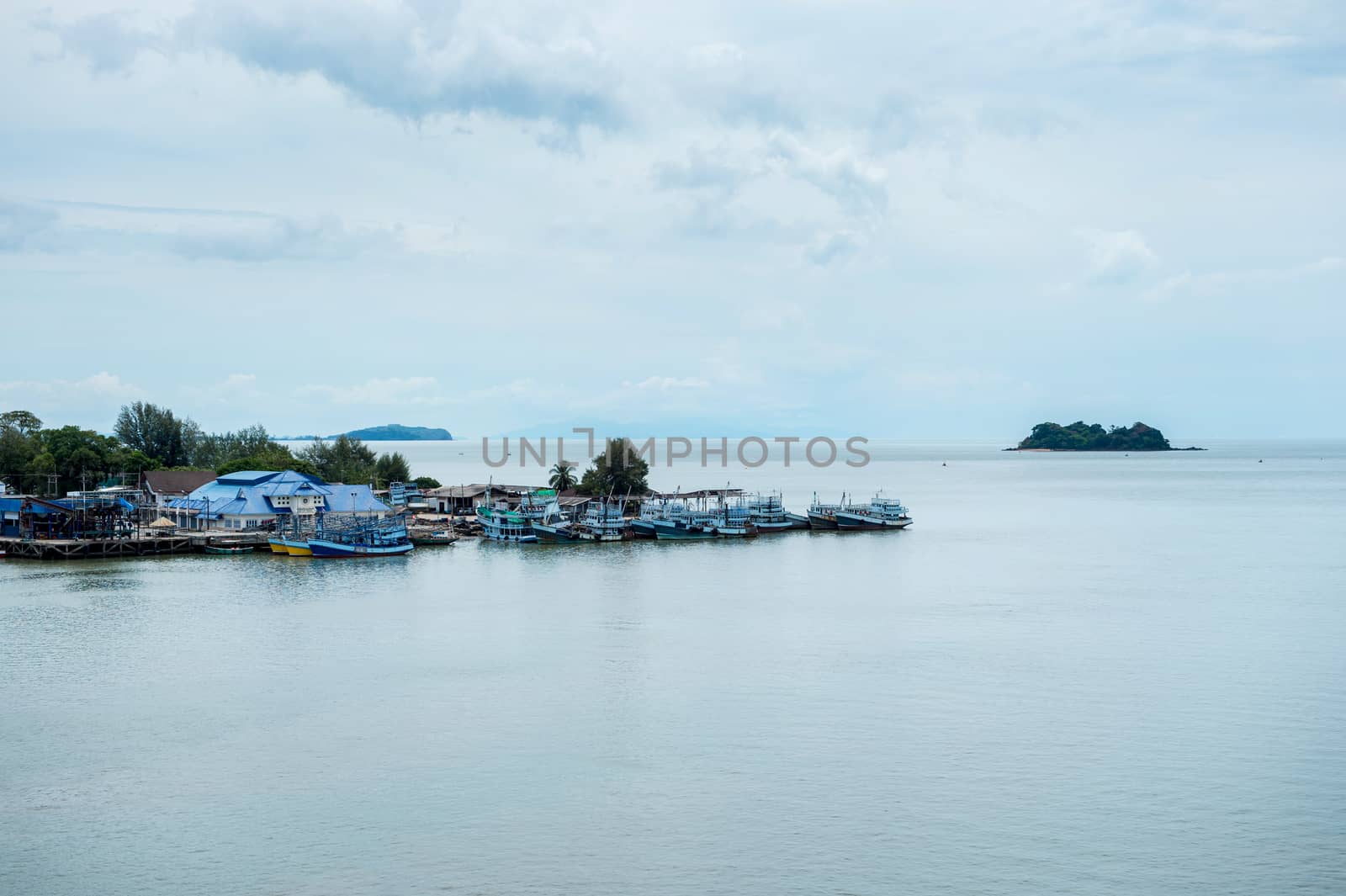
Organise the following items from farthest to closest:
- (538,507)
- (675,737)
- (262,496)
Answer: (538,507)
(262,496)
(675,737)

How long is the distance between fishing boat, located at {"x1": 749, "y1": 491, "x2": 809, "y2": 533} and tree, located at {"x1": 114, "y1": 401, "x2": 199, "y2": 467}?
49208 mm

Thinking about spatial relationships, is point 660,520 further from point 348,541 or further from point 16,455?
point 16,455

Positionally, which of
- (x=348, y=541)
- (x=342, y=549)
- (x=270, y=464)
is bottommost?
(x=342, y=549)

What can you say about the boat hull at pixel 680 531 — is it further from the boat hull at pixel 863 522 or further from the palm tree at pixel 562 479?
the palm tree at pixel 562 479

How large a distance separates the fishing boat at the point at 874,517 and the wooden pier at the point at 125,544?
36.2 metres

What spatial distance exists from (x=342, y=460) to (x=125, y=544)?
3025 cm

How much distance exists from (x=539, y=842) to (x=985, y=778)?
844 cm

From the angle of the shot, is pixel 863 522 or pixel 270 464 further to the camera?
pixel 270 464

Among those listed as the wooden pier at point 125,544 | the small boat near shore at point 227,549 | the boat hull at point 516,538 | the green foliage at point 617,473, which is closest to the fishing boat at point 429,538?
the boat hull at point 516,538

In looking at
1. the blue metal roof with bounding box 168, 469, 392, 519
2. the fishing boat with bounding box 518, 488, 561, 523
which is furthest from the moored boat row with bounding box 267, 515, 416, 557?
the fishing boat with bounding box 518, 488, 561, 523

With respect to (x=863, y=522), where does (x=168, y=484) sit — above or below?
above

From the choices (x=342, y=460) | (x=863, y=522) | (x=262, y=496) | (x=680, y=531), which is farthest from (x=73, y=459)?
(x=863, y=522)

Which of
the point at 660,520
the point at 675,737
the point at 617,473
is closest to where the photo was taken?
the point at 675,737

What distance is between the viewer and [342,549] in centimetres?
A: 5559
